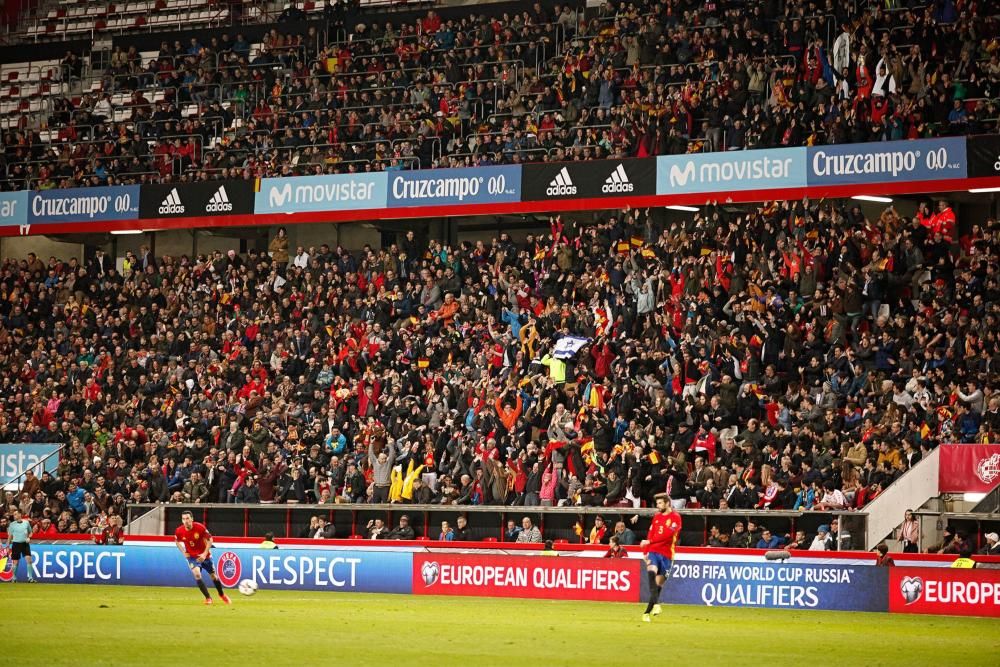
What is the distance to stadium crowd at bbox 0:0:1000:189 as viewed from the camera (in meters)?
31.9

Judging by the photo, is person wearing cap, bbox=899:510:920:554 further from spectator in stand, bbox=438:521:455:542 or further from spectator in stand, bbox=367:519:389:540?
spectator in stand, bbox=367:519:389:540

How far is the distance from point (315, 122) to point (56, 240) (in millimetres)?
9945

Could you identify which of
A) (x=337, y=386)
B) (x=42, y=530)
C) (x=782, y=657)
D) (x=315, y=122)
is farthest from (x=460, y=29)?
(x=782, y=657)

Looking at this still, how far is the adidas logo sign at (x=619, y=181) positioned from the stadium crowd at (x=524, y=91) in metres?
0.58

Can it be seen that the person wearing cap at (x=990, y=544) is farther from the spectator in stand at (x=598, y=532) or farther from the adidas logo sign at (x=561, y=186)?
the adidas logo sign at (x=561, y=186)

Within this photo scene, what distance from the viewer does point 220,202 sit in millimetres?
39781

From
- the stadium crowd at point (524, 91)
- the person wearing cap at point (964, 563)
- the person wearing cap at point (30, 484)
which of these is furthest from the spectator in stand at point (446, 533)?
the person wearing cap at point (30, 484)

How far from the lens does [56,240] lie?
4506 centimetres

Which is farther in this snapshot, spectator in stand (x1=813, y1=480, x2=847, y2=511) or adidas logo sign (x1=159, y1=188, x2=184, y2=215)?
adidas logo sign (x1=159, y1=188, x2=184, y2=215)

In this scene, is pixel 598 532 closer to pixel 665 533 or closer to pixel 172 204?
pixel 665 533

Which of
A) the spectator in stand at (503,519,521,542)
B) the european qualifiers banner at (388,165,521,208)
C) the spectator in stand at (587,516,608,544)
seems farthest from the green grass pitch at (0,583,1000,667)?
the european qualifiers banner at (388,165,521,208)

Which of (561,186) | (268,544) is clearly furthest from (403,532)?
(561,186)

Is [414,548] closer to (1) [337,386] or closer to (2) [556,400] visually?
(2) [556,400]

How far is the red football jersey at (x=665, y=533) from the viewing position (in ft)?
66.5
